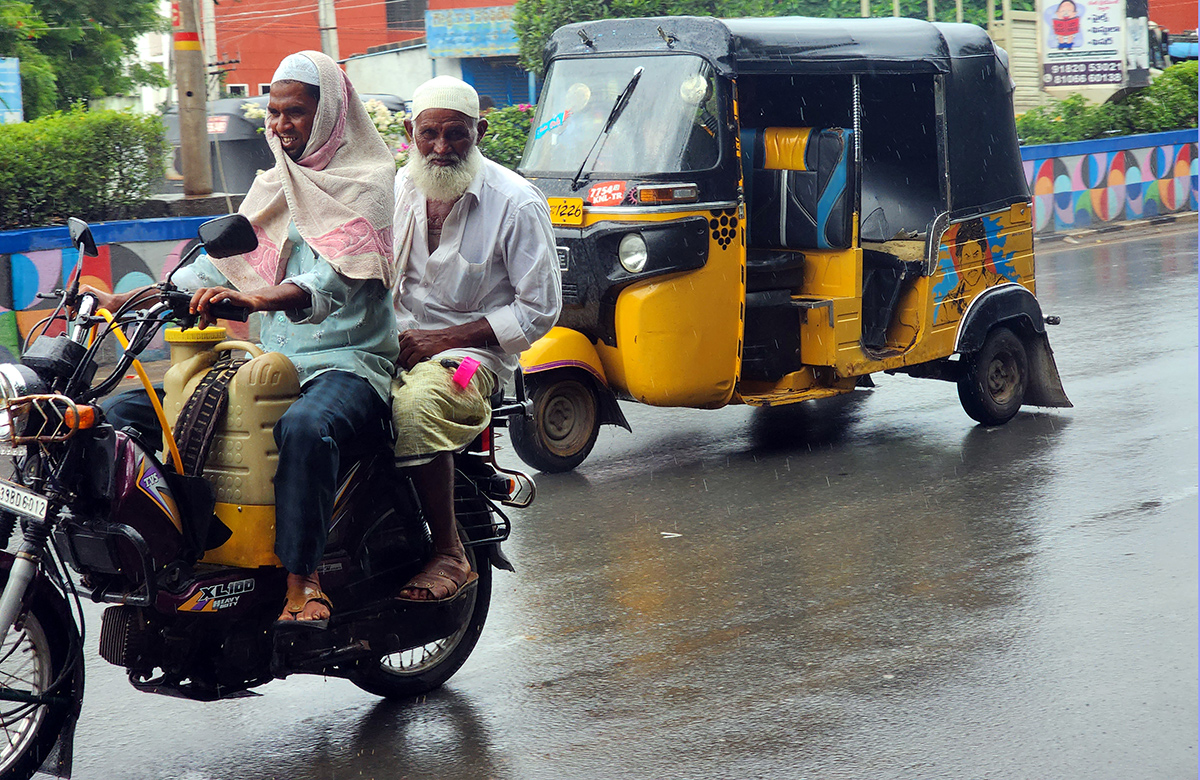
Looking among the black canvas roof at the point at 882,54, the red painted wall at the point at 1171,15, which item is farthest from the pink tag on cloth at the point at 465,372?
the red painted wall at the point at 1171,15

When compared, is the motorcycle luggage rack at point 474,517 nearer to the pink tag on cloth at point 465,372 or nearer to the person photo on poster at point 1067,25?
the pink tag on cloth at point 465,372

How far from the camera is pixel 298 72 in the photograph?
3.95m

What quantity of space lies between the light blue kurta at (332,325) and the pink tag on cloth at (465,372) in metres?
0.21

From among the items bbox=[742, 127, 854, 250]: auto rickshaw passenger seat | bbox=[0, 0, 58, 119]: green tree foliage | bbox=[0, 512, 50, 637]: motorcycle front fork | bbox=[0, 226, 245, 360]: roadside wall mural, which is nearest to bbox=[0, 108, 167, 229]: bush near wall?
bbox=[0, 226, 245, 360]: roadside wall mural

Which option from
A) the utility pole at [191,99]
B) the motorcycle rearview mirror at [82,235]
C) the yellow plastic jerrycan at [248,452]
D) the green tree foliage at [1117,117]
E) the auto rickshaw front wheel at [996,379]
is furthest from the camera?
the green tree foliage at [1117,117]

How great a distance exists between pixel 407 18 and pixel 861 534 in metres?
38.8

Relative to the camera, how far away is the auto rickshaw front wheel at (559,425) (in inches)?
301

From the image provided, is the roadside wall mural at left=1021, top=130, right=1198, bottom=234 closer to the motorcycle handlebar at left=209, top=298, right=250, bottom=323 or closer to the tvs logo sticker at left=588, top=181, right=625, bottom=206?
the tvs logo sticker at left=588, top=181, right=625, bottom=206

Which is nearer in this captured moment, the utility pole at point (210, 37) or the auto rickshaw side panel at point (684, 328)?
the auto rickshaw side panel at point (684, 328)

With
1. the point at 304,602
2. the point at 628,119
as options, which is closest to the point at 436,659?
the point at 304,602

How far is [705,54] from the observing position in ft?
25.3

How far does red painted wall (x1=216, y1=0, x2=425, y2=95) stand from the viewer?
40.8 metres

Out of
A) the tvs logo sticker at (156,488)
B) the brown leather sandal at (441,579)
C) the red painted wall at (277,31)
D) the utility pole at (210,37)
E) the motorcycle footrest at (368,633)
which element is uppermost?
the red painted wall at (277,31)

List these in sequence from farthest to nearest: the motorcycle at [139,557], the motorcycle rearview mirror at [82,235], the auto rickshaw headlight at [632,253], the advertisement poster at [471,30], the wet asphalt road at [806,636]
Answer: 1. the advertisement poster at [471,30]
2. the auto rickshaw headlight at [632,253]
3. the wet asphalt road at [806,636]
4. the motorcycle rearview mirror at [82,235]
5. the motorcycle at [139,557]
